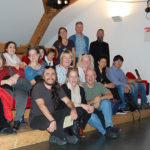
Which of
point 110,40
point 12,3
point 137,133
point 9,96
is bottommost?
point 137,133

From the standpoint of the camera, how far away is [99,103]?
3.30 meters

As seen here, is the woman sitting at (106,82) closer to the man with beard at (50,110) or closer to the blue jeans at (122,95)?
the blue jeans at (122,95)

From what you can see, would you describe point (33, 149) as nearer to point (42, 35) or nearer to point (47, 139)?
point (47, 139)

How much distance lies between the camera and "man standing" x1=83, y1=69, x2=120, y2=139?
123 inches

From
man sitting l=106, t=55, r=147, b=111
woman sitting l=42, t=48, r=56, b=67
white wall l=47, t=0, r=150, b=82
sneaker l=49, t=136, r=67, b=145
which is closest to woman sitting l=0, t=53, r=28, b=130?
sneaker l=49, t=136, r=67, b=145

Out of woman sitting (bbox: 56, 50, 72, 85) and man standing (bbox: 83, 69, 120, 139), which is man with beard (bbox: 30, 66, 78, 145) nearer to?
man standing (bbox: 83, 69, 120, 139)

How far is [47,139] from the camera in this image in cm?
288

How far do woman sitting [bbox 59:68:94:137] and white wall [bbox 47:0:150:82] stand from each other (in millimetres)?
3296

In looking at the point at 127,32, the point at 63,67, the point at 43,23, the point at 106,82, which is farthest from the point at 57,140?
the point at 43,23

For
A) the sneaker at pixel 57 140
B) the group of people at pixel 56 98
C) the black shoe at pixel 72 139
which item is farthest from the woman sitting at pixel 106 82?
the sneaker at pixel 57 140

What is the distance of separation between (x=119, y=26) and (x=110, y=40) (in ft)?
1.46

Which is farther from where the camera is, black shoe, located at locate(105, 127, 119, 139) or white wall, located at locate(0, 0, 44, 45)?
white wall, located at locate(0, 0, 44, 45)

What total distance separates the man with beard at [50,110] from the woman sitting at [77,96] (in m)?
0.23

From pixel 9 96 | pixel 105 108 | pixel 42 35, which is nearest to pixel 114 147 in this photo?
pixel 105 108
